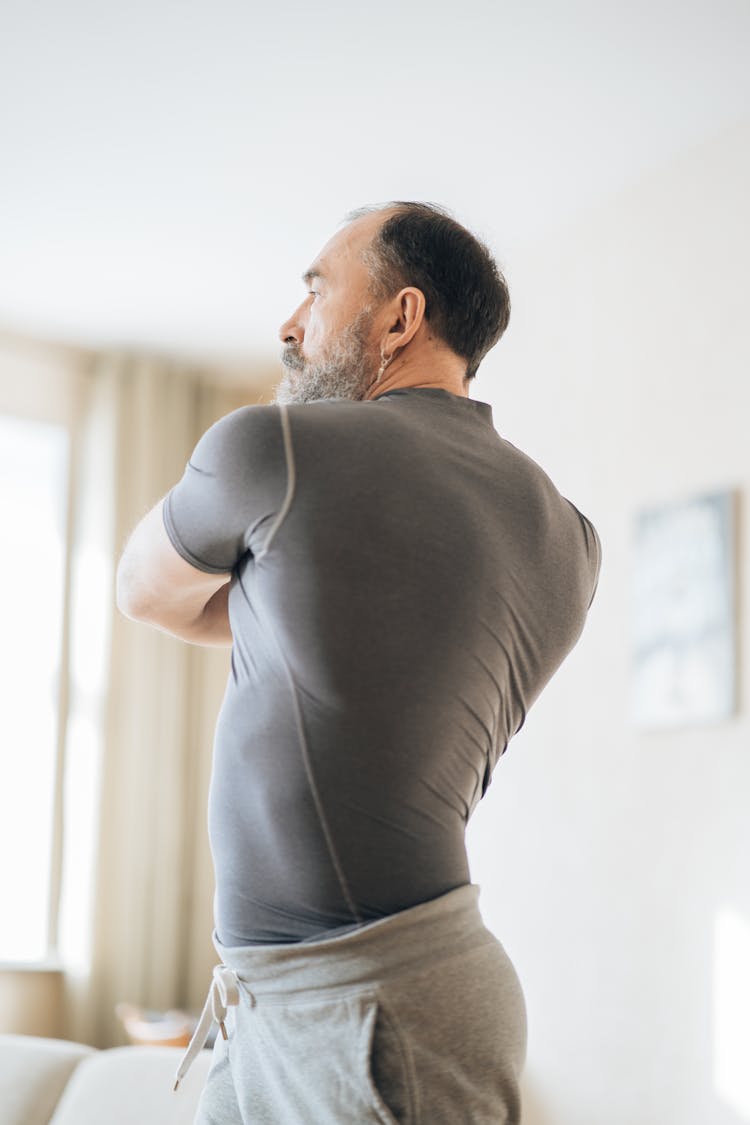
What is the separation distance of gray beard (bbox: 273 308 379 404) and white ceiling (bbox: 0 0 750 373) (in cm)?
178

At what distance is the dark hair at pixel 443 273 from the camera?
1374 mm

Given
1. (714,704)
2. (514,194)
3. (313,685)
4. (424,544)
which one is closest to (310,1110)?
(313,685)

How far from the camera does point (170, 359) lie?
4.96 m

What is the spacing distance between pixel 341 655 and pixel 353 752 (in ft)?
0.26

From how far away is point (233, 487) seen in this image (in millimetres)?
1117

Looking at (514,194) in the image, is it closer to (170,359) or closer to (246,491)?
(170,359)

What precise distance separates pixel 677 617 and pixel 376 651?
7.56ft

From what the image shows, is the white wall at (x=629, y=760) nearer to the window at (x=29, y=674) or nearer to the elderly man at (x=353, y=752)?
the window at (x=29, y=674)

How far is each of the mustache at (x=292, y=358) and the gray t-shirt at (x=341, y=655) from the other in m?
0.23

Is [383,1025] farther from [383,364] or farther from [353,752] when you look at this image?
[383,364]

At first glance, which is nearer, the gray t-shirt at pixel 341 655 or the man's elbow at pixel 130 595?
the gray t-shirt at pixel 341 655

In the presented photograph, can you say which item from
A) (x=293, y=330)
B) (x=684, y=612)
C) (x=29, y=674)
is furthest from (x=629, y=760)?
Answer: (x=293, y=330)

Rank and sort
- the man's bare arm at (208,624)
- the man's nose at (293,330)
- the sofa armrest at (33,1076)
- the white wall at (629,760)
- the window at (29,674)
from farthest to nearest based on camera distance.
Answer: the window at (29,674)
the white wall at (629,760)
the sofa armrest at (33,1076)
the man's nose at (293,330)
the man's bare arm at (208,624)

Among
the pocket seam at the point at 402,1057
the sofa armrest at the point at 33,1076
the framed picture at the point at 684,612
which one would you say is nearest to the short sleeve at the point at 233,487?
the pocket seam at the point at 402,1057
